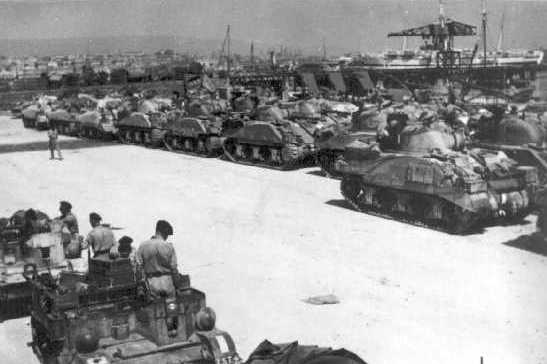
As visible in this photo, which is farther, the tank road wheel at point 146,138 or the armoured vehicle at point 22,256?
the tank road wheel at point 146,138

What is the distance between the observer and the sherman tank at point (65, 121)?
40.9 meters

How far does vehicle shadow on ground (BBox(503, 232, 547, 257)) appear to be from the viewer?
15.0m

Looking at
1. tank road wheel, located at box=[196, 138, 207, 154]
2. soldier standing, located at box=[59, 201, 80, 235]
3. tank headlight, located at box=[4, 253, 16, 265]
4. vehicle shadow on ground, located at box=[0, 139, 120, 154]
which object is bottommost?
vehicle shadow on ground, located at box=[0, 139, 120, 154]

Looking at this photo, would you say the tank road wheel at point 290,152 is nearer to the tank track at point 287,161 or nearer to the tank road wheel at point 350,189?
the tank track at point 287,161

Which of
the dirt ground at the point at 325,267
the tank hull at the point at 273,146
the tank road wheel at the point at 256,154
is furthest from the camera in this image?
the tank road wheel at the point at 256,154

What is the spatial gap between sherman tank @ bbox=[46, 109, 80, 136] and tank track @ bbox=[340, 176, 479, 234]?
78.3 ft

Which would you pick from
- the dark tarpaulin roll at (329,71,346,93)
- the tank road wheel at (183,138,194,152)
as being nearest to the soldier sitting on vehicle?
the tank road wheel at (183,138,194,152)

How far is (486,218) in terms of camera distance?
17141mm

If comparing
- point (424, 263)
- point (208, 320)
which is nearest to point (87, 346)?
point (208, 320)

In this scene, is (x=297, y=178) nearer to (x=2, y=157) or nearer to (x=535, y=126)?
(x=535, y=126)

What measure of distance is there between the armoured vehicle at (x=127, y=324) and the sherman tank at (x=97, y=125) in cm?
2933

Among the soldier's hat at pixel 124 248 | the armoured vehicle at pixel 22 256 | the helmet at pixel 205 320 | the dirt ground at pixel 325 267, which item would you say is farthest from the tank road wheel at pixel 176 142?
the helmet at pixel 205 320

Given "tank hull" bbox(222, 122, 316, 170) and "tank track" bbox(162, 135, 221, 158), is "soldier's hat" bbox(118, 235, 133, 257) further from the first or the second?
"tank track" bbox(162, 135, 221, 158)

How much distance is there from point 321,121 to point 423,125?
30.5ft
